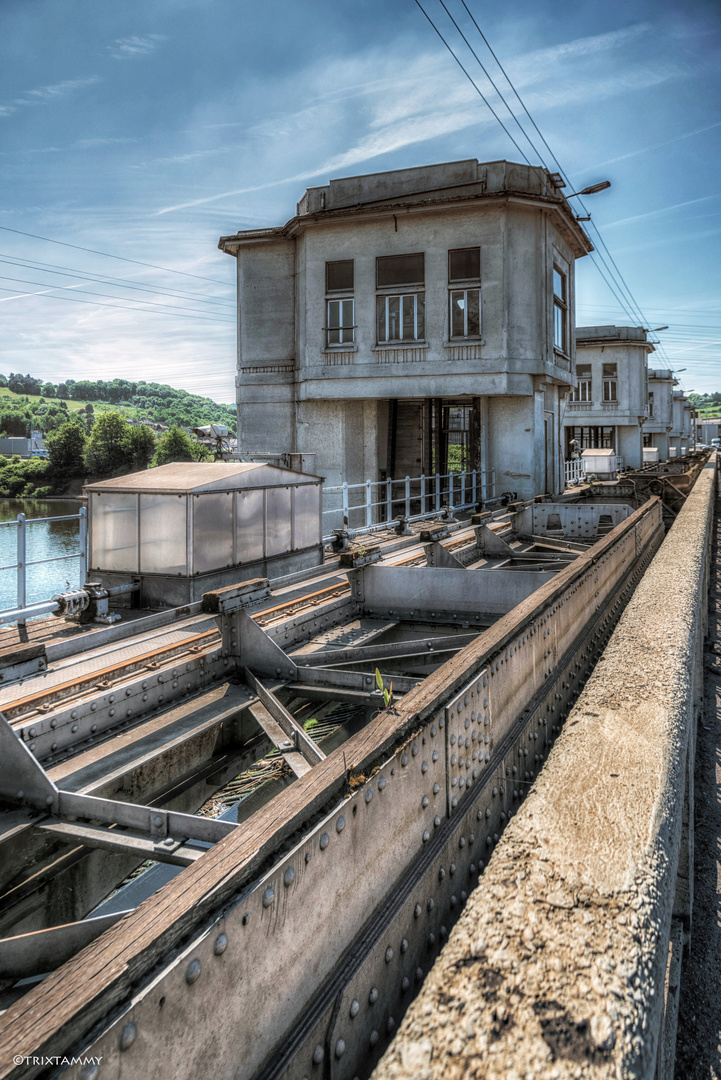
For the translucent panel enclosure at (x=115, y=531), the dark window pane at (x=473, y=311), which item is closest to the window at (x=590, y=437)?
the dark window pane at (x=473, y=311)

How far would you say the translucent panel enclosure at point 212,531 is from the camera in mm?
10258

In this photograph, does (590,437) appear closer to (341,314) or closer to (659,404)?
(659,404)

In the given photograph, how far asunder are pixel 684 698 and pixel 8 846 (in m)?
3.97

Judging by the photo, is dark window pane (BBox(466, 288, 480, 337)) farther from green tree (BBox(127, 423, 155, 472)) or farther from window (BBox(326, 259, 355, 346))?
green tree (BBox(127, 423, 155, 472))

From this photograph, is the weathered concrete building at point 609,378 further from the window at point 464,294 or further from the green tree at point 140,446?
the green tree at point 140,446

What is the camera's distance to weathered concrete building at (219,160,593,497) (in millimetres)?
22172

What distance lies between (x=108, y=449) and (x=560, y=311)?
85823 mm

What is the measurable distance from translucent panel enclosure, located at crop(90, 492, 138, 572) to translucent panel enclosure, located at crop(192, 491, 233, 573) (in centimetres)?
95

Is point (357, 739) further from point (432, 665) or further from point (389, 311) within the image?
point (389, 311)

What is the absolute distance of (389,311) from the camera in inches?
907

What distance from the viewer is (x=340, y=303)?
23.5 m

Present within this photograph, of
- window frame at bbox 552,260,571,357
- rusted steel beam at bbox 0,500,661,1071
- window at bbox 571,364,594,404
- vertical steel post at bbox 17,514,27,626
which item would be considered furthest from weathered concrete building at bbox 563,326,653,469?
Answer: rusted steel beam at bbox 0,500,661,1071

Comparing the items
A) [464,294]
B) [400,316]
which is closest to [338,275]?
[400,316]

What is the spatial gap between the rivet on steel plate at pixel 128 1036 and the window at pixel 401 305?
22.5 metres
